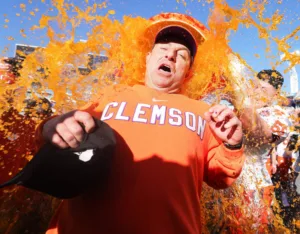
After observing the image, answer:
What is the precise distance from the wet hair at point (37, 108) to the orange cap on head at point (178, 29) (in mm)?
1151

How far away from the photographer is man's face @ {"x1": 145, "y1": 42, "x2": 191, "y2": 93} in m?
1.93

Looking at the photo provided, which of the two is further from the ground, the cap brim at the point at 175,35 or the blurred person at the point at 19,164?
the cap brim at the point at 175,35

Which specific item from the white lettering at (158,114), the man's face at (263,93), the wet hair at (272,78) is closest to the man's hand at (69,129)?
the white lettering at (158,114)

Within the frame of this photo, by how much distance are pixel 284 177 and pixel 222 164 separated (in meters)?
2.97

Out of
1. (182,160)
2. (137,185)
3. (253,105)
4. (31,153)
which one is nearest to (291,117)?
(253,105)

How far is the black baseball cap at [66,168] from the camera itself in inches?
45.0

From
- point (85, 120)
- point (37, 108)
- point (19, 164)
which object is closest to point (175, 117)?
point (85, 120)

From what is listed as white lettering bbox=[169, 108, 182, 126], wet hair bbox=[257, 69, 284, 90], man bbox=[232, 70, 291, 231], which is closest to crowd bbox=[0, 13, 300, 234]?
white lettering bbox=[169, 108, 182, 126]

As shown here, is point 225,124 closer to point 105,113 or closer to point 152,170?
point 152,170

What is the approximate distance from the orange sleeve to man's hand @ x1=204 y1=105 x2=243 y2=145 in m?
0.06

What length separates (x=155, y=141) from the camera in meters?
1.48

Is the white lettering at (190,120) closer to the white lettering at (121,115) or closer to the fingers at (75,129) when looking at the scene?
the white lettering at (121,115)

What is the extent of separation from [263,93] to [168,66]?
4.59 ft

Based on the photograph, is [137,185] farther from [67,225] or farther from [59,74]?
[59,74]
